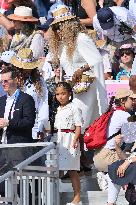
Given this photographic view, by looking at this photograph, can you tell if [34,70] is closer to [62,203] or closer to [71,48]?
[71,48]

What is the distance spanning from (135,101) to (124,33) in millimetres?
3683

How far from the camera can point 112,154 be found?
9445 mm

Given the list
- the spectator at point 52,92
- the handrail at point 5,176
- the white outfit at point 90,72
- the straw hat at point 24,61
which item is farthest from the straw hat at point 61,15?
the handrail at point 5,176

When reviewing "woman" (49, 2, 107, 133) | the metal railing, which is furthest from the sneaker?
the metal railing

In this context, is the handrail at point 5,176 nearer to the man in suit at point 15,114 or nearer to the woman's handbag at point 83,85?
the man in suit at point 15,114

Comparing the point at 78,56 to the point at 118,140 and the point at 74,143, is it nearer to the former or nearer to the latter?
the point at 74,143

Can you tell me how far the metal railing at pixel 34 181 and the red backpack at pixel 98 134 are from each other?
0.90 metres

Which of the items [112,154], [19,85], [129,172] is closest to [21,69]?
[19,85]

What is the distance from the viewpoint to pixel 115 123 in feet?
30.7

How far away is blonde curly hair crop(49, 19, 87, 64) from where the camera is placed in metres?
10.4

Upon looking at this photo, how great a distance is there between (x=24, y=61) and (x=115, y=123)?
1.51 m

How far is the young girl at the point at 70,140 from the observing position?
379 inches

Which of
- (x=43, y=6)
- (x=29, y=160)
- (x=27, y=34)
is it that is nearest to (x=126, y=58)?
(x=27, y=34)

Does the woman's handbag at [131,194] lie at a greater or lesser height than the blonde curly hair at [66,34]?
lesser
